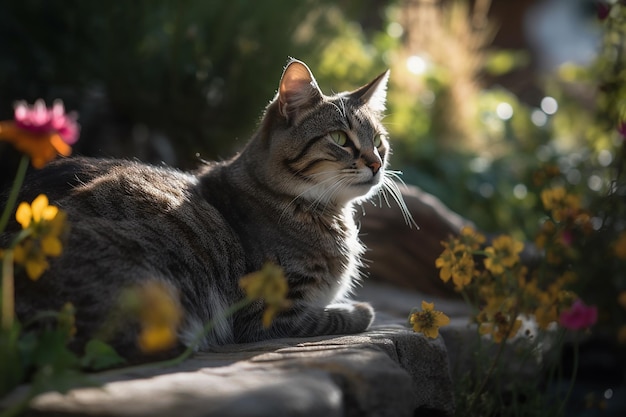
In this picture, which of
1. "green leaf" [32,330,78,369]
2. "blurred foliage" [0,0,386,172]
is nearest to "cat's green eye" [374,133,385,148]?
"green leaf" [32,330,78,369]

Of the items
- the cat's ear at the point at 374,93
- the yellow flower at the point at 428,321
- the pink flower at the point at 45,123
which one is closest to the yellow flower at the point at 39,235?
the pink flower at the point at 45,123

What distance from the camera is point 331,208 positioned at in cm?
266

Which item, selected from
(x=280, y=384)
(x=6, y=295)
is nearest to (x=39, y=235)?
(x=6, y=295)

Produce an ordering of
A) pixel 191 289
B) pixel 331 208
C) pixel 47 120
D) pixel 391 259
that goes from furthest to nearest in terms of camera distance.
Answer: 1. pixel 391 259
2. pixel 331 208
3. pixel 191 289
4. pixel 47 120

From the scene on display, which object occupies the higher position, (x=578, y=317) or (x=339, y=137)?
(x=339, y=137)

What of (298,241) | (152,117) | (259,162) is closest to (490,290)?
(298,241)

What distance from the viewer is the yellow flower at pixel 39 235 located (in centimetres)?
159

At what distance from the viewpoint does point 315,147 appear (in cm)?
258

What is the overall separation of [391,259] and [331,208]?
4.13 ft

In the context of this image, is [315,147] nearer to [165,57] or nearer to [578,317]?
[578,317]

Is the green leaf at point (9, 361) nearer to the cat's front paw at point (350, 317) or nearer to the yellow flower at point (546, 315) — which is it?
the cat's front paw at point (350, 317)

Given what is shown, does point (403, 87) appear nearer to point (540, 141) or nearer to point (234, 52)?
point (540, 141)

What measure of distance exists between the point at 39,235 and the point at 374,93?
171cm

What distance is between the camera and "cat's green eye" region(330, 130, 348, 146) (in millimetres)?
2607
